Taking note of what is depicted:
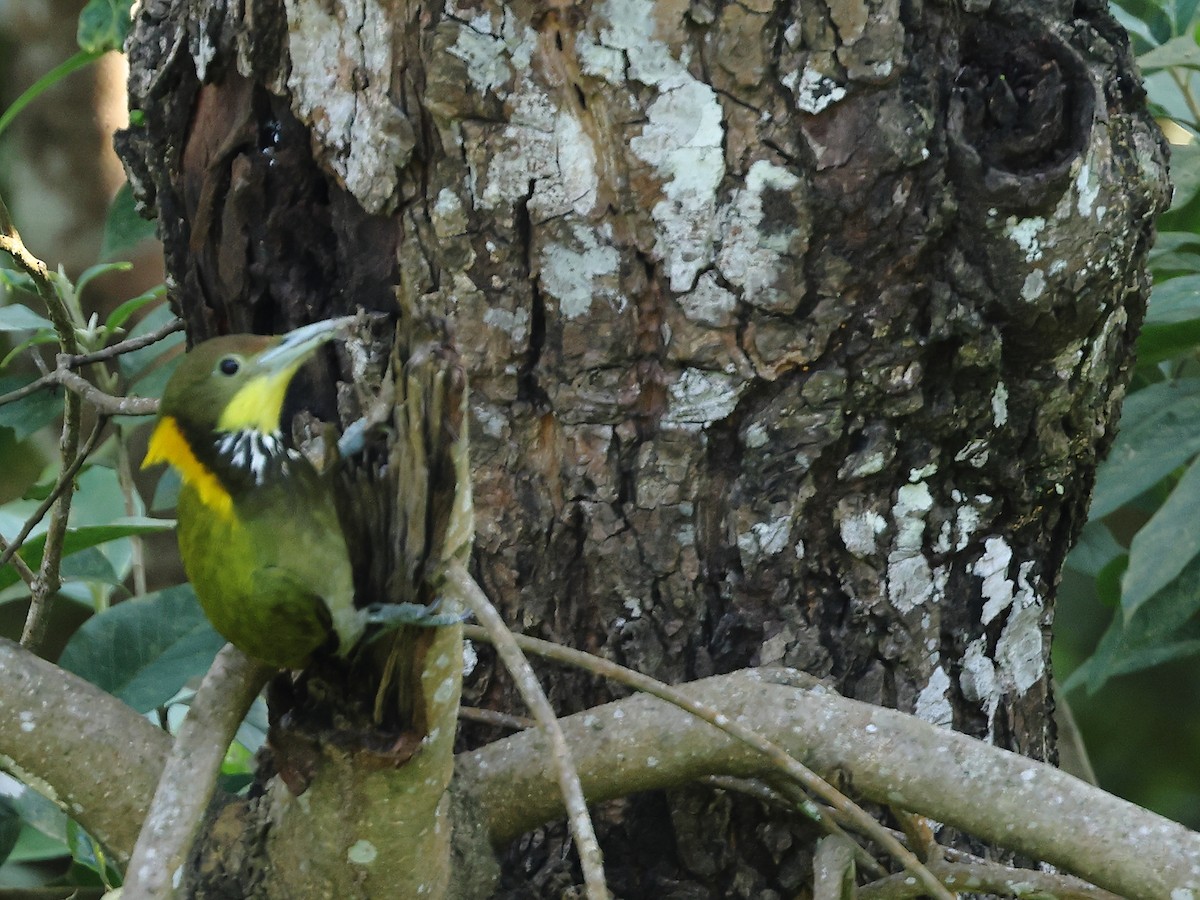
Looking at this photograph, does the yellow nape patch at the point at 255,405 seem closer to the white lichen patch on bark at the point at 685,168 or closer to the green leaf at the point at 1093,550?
the white lichen patch on bark at the point at 685,168

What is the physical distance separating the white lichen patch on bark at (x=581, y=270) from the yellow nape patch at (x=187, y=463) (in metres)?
0.34

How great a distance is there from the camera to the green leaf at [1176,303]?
1633mm

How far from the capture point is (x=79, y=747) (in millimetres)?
1103

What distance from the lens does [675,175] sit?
44.3 inches

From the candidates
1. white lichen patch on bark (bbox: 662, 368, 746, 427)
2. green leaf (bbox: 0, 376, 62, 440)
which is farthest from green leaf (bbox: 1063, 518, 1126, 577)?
green leaf (bbox: 0, 376, 62, 440)

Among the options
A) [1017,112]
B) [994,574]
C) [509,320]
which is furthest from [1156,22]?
[509,320]

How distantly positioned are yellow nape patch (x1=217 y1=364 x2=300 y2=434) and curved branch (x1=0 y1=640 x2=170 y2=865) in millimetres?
273

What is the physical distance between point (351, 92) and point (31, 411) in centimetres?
94

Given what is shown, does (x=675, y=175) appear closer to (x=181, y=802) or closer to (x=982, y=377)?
(x=982, y=377)

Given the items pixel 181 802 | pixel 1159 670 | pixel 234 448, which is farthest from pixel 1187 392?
pixel 1159 670

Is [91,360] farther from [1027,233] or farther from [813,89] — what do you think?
[1027,233]

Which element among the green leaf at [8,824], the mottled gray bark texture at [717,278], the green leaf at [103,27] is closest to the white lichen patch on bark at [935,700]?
the mottled gray bark texture at [717,278]

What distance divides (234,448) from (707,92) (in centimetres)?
53

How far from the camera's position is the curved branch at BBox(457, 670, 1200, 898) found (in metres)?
1.01
